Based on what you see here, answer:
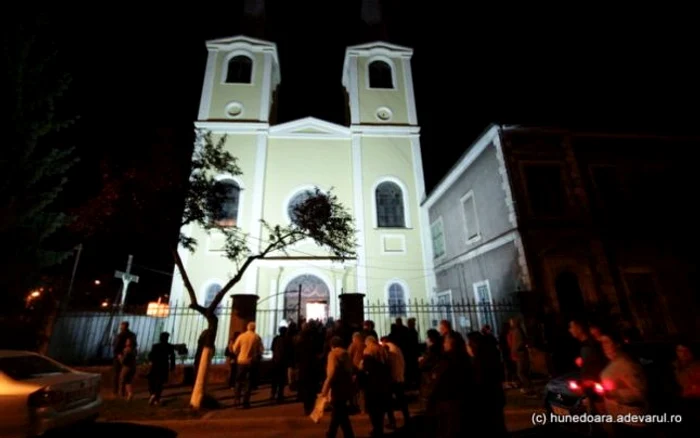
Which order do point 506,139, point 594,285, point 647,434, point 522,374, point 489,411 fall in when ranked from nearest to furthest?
point 647,434
point 489,411
point 522,374
point 594,285
point 506,139

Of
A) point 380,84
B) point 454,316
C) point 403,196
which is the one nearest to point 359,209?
point 403,196

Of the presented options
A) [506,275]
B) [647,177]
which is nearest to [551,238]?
[506,275]

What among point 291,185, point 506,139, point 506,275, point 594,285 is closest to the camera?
point 594,285

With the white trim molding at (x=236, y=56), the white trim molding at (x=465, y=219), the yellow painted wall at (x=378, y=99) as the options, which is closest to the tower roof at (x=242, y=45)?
the white trim molding at (x=236, y=56)

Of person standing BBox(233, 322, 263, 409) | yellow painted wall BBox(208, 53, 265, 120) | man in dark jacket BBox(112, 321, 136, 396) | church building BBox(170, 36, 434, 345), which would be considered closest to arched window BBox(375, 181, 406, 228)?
church building BBox(170, 36, 434, 345)

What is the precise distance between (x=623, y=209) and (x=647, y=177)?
2025 millimetres

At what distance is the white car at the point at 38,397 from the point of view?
4211mm

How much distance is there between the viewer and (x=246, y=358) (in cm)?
717

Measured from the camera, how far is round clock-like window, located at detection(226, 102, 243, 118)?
18.3 m

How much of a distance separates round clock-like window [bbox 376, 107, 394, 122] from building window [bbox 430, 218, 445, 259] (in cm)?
705

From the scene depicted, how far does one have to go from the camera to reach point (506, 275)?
11.3 metres

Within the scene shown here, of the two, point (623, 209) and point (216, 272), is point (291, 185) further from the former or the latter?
point (623, 209)

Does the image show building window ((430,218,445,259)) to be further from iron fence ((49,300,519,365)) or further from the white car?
the white car

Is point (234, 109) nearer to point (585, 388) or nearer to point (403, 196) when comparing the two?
point (403, 196)
